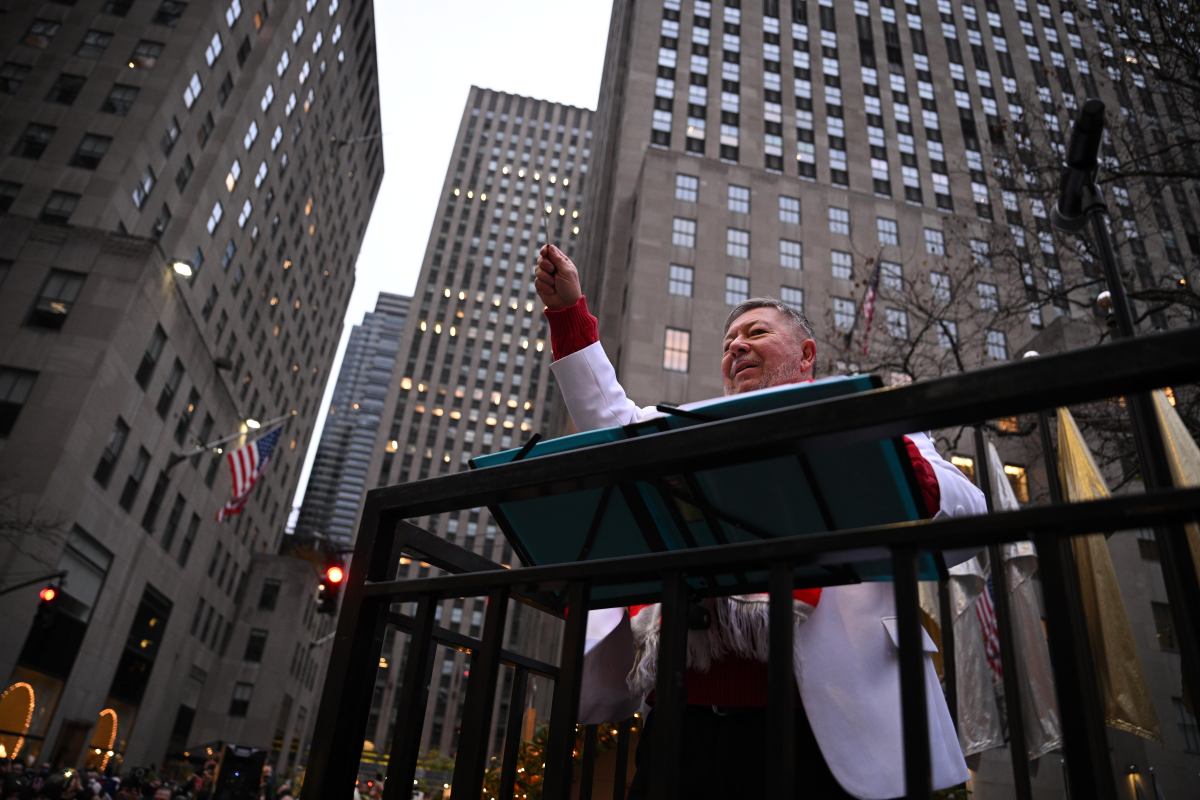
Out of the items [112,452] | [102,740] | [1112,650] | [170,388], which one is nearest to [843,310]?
[170,388]

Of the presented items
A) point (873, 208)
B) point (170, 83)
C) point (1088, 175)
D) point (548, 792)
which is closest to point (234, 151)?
point (170, 83)

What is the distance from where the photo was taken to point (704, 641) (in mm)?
2354

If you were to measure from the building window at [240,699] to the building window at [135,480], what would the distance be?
24.1 metres

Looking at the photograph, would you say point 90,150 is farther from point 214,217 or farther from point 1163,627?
point 1163,627

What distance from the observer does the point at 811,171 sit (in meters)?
51.4

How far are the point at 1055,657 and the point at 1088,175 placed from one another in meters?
6.65

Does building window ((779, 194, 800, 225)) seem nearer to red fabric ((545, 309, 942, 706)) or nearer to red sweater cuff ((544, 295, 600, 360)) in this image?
red sweater cuff ((544, 295, 600, 360))

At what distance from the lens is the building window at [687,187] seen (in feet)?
139

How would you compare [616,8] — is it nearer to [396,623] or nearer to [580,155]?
[580,155]

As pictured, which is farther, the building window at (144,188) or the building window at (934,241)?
the building window at (934,241)

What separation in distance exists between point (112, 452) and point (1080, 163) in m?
35.9

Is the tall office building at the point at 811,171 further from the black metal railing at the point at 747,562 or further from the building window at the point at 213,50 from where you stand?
the building window at the point at 213,50

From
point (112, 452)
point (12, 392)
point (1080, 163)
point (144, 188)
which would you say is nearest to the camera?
point (1080, 163)

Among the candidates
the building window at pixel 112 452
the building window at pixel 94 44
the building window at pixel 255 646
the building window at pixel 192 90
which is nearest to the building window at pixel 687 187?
the building window at pixel 192 90
